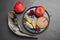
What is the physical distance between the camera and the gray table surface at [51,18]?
1111 millimetres

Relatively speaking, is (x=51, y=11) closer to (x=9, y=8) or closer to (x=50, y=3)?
(x=50, y=3)

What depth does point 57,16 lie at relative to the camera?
Result: 1130 mm

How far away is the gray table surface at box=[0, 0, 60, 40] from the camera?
111 centimetres

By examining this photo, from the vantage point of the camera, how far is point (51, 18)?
1128 mm

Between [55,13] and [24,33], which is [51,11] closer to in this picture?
[55,13]

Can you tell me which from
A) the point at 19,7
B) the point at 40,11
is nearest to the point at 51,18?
the point at 40,11

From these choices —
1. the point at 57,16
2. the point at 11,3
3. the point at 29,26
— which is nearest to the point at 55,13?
the point at 57,16

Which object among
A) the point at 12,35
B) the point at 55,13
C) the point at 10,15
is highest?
the point at 55,13

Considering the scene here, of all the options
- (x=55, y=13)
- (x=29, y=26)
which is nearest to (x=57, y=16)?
(x=55, y=13)

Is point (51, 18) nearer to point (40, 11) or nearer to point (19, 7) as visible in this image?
point (40, 11)

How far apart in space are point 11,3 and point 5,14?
8cm

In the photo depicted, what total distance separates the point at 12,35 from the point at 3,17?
0.13 m

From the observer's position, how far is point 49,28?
112cm

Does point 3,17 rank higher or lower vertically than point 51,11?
lower
